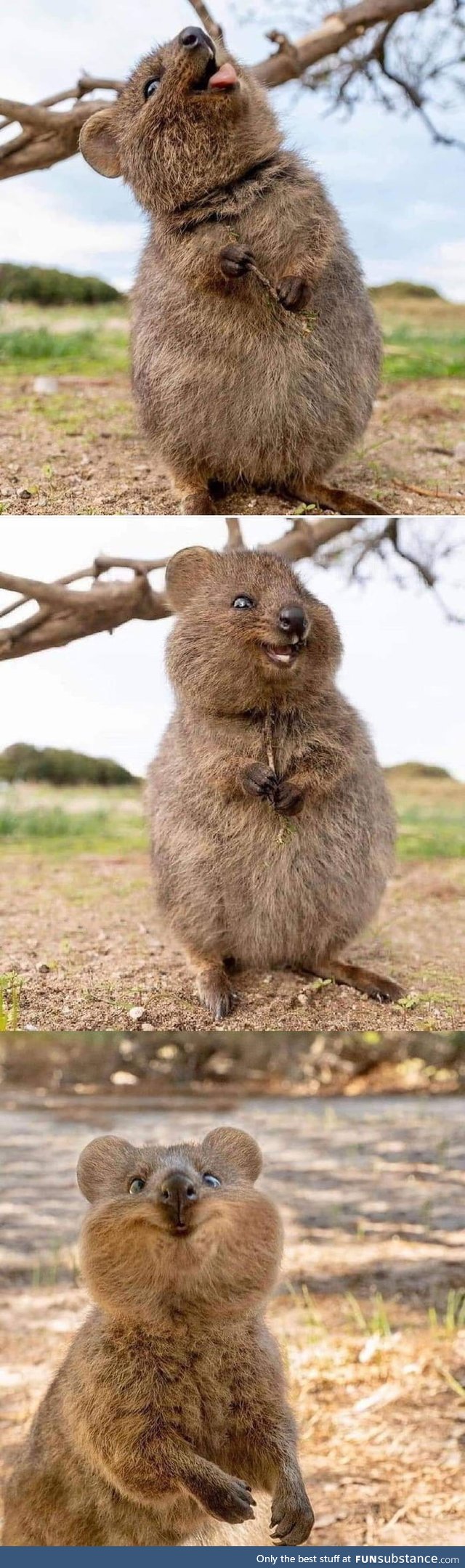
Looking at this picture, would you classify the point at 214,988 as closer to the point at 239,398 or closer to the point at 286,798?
the point at 286,798

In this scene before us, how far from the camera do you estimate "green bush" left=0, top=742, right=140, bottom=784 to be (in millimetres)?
4508

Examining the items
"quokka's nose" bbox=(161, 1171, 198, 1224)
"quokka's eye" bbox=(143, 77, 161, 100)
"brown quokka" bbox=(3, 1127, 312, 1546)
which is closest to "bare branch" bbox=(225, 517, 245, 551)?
"quokka's eye" bbox=(143, 77, 161, 100)

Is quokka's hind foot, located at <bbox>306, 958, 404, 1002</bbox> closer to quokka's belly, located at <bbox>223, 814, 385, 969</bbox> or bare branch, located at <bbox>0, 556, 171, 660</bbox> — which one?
quokka's belly, located at <bbox>223, 814, 385, 969</bbox>

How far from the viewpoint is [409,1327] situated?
4.16m

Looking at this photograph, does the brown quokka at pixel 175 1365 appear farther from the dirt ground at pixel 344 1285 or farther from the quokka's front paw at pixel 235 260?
the quokka's front paw at pixel 235 260

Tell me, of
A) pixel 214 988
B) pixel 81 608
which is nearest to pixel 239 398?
pixel 81 608

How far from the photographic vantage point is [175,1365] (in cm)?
254

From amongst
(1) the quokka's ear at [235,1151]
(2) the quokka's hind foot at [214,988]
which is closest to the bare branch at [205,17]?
(2) the quokka's hind foot at [214,988]

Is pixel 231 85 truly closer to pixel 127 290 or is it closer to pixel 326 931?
pixel 127 290

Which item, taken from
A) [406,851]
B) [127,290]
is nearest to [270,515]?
[127,290]

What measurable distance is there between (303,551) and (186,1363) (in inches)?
88.1

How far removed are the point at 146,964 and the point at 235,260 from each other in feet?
5.36

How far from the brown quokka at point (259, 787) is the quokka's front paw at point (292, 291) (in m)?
0.57

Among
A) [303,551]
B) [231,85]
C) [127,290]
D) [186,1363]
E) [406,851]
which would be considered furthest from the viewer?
[406,851]
